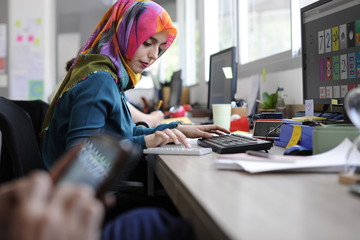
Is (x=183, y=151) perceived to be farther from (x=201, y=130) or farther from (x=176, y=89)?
(x=176, y=89)

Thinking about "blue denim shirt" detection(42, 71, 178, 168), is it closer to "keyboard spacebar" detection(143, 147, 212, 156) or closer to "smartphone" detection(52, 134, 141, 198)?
"keyboard spacebar" detection(143, 147, 212, 156)

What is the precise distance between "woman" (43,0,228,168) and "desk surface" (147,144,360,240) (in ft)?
1.47

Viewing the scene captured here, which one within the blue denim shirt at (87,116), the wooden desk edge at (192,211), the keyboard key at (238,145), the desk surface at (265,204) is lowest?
the wooden desk edge at (192,211)

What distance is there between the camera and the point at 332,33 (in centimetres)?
121

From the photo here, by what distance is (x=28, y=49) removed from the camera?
14.9 feet

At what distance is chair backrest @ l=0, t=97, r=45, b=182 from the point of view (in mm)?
1107

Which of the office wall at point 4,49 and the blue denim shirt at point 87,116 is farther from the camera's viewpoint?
the office wall at point 4,49

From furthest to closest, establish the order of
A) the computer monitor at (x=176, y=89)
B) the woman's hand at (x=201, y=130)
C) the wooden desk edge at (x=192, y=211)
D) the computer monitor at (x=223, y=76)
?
the computer monitor at (x=176, y=89), the computer monitor at (x=223, y=76), the woman's hand at (x=201, y=130), the wooden desk edge at (x=192, y=211)

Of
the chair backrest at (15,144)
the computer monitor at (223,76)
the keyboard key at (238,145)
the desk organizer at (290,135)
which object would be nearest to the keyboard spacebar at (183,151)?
the keyboard key at (238,145)

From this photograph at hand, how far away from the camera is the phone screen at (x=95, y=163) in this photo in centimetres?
45

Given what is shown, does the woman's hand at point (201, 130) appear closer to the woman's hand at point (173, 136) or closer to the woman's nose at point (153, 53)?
the woman's hand at point (173, 136)

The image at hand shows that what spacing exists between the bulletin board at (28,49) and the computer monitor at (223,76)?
112 inches

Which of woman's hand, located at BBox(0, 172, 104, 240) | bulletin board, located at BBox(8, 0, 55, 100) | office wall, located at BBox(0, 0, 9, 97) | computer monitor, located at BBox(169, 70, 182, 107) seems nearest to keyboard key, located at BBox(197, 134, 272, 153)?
woman's hand, located at BBox(0, 172, 104, 240)

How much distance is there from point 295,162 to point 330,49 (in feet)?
2.05
